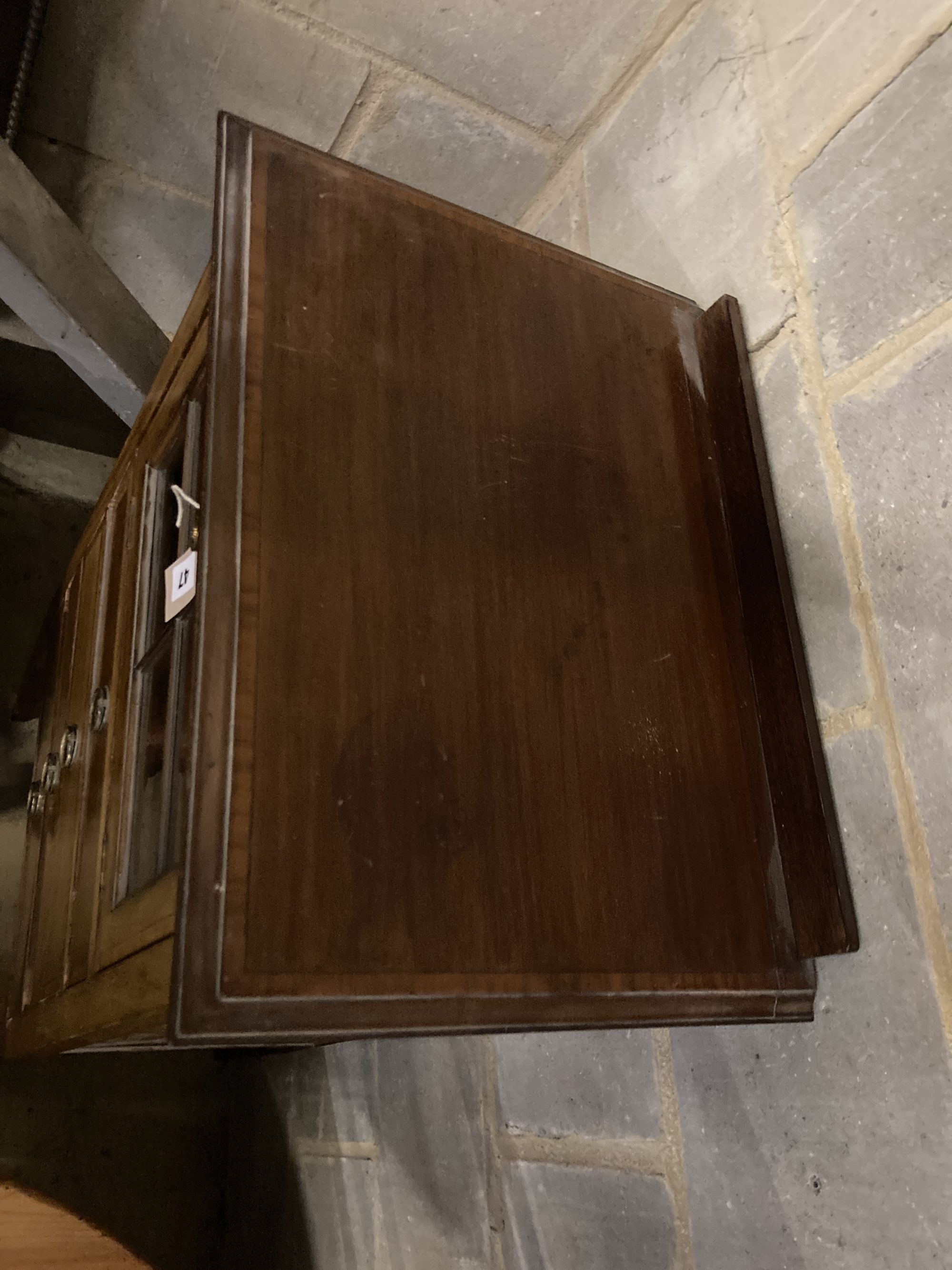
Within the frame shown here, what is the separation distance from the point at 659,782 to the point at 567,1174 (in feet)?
2.61

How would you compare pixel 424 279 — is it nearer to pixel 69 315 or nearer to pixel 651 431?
pixel 651 431

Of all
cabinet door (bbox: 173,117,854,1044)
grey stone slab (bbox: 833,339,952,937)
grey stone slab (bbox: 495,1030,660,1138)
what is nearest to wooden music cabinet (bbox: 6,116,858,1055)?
cabinet door (bbox: 173,117,854,1044)

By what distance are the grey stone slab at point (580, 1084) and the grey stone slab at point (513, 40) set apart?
153cm

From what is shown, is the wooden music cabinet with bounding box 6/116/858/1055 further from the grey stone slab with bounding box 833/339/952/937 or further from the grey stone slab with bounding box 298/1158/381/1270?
the grey stone slab with bounding box 298/1158/381/1270

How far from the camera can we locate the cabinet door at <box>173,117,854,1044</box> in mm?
789

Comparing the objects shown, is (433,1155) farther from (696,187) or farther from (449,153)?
(449,153)

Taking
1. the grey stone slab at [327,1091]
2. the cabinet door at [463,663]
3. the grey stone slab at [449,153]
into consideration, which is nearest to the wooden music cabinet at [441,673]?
the cabinet door at [463,663]

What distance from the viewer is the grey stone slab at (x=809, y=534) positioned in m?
1.10

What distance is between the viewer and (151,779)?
1.11 m

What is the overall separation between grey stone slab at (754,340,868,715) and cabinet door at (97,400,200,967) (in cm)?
73

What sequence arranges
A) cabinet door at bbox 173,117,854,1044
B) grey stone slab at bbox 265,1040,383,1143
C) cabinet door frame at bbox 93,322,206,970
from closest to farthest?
cabinet door at bbox 173,117,854,1044 < cabinet door frame at bbox 93,322,206,970 < grey stone slab at bbox 265,1040,383,1143

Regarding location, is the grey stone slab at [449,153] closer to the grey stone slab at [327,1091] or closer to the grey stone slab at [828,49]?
the grey stone slab at [828,49]

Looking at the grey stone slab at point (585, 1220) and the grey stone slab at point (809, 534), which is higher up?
the grey stone slab at point (809, 534)

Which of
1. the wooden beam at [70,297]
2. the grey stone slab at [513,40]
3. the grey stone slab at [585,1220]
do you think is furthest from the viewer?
the grey stone slab at [513,40]
